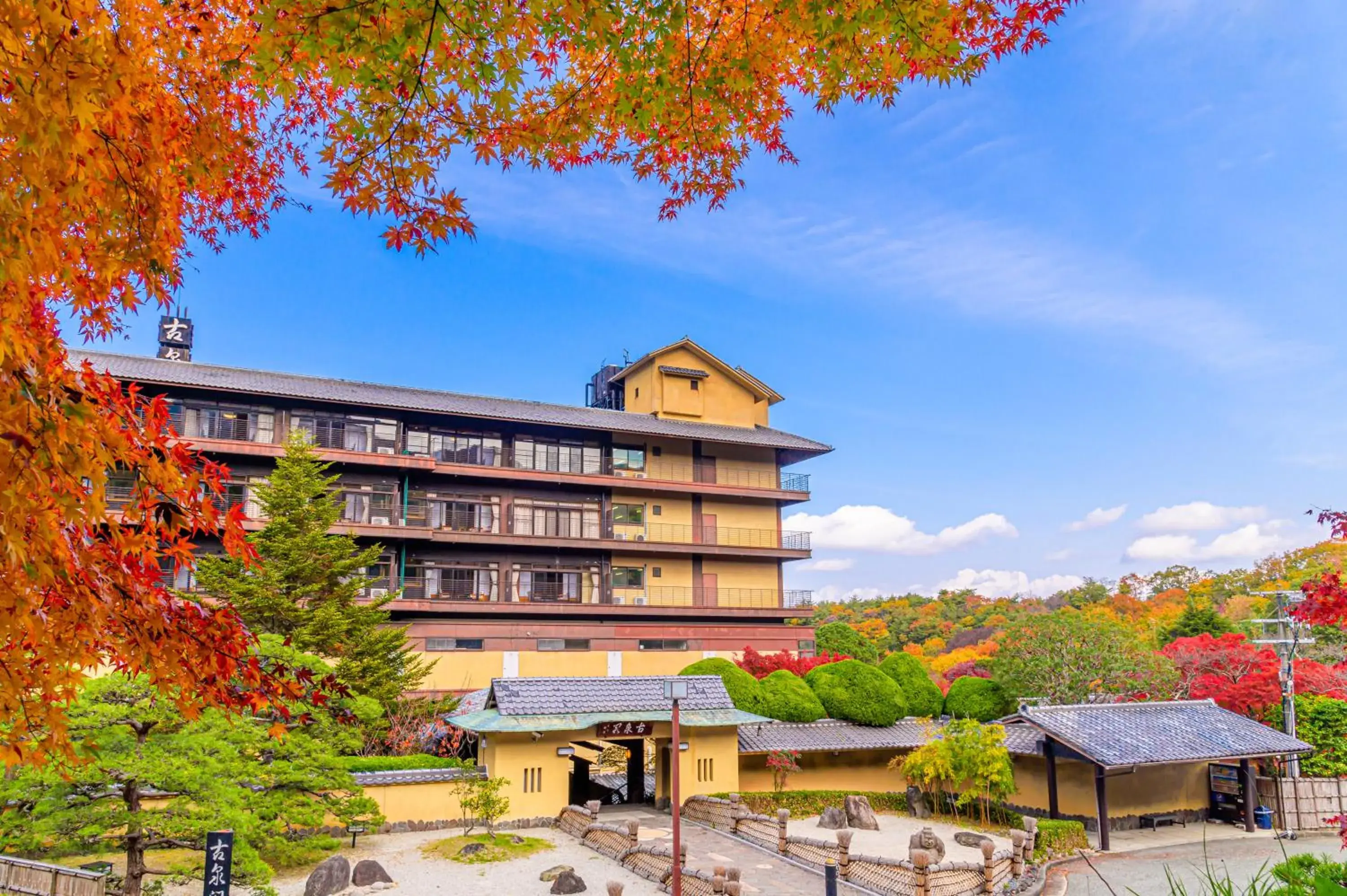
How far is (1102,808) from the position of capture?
19.5 meters

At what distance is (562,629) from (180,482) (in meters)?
30.2

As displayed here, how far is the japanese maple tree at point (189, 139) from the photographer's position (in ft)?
9.68

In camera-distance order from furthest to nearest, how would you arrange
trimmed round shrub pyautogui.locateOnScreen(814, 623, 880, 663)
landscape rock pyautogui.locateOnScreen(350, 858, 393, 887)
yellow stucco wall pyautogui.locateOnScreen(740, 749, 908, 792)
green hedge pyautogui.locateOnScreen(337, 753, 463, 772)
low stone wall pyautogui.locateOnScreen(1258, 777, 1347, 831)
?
trimmed round shrub pyautogui.locateOnScreen(814, 623, 880, 663) → yellow stucco wall pyautogui.locateOnScreen(740, 749, 908, 792) → low stone wall pyautogui.locateOnScreen(1258, 777, 1347, 831) → green hedge pyautogui.locateOnScreen(337, 753, 463, 772) → landscape rock pyautogui.locateOnScreen(350, 858, 393, 887)

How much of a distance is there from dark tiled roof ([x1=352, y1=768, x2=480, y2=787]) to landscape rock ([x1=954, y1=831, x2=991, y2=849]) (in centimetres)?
1116

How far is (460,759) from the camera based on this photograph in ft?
69.4

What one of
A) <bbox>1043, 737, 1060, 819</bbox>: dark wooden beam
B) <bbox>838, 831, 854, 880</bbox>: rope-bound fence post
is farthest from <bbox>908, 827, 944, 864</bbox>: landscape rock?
<bbox>1043, 737, 1060, 819</bbox>: dark wooden beam

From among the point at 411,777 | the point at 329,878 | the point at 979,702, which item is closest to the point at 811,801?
the point at 979,702

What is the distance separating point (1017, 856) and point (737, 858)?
17.2 ft

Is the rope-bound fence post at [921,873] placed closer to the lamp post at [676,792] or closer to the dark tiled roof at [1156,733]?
the lamp post at [676,792]

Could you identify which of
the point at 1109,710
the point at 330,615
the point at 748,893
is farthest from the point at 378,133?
the point at 1109,710

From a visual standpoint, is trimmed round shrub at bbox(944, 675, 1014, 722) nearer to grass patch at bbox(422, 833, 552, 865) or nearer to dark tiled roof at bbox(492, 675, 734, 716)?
dark tiled roof at bbox(492, 675, 734, 716)

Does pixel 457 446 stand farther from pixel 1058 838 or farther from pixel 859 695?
pixel 1058 838

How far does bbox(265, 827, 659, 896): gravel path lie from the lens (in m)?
14.6

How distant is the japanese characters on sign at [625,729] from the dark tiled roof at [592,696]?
330 mm
